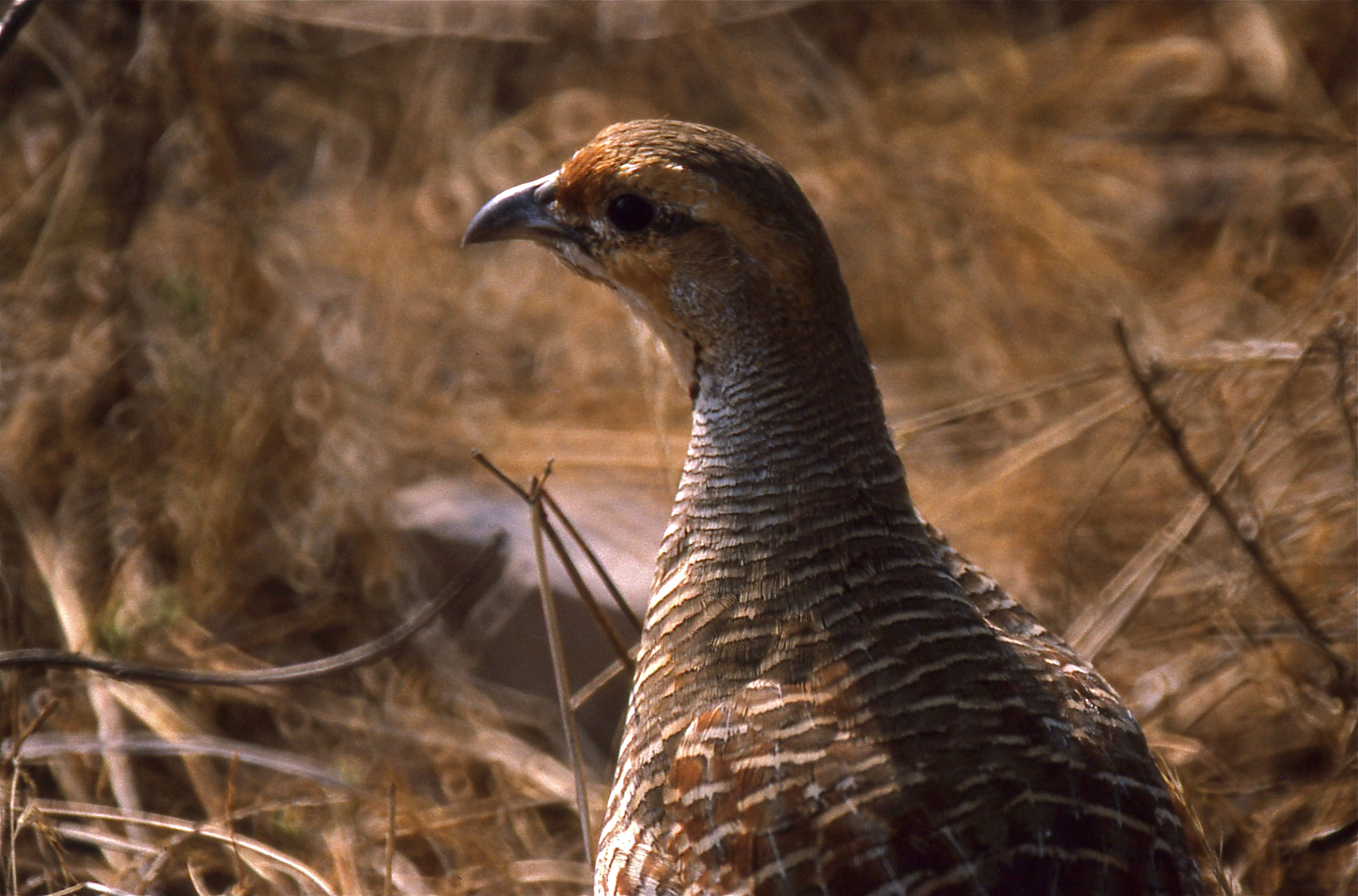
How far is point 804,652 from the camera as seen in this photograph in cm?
183

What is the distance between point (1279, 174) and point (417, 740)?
4.00 m

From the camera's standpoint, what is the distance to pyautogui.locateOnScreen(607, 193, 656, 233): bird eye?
203cm

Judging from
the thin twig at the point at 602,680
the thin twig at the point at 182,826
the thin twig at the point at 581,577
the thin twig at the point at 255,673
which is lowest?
the thin twig at the point at 182,826

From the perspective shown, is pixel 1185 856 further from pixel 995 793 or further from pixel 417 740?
pixel 417 740

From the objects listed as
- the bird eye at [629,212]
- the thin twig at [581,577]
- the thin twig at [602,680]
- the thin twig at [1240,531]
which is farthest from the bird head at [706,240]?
the thin twig at [1240,531]

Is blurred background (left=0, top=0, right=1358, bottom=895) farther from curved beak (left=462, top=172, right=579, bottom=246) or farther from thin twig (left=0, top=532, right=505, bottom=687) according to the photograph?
curved beak (left=462, top=172, right=579, bottom=246)

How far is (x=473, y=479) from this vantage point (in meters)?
4.05

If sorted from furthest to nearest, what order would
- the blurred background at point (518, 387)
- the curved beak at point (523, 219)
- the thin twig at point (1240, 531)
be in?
the blurred background at point (518, 387) → the thin twig at point (1240, 531) → the curved beak at point (523, 219)

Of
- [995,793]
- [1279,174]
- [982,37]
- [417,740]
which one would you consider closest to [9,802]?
[417,740]

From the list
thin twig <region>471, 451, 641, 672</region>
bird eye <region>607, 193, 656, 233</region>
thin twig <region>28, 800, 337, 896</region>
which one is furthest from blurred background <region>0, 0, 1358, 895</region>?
bird eye <region>607, 193, 656, 233</region>

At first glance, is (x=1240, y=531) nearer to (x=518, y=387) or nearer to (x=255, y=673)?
(x=255, y=673)

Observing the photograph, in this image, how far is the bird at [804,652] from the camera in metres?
1.69

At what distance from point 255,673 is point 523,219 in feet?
3.21

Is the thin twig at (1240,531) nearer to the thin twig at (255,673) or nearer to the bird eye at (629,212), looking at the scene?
the bird eye at (629,212)
